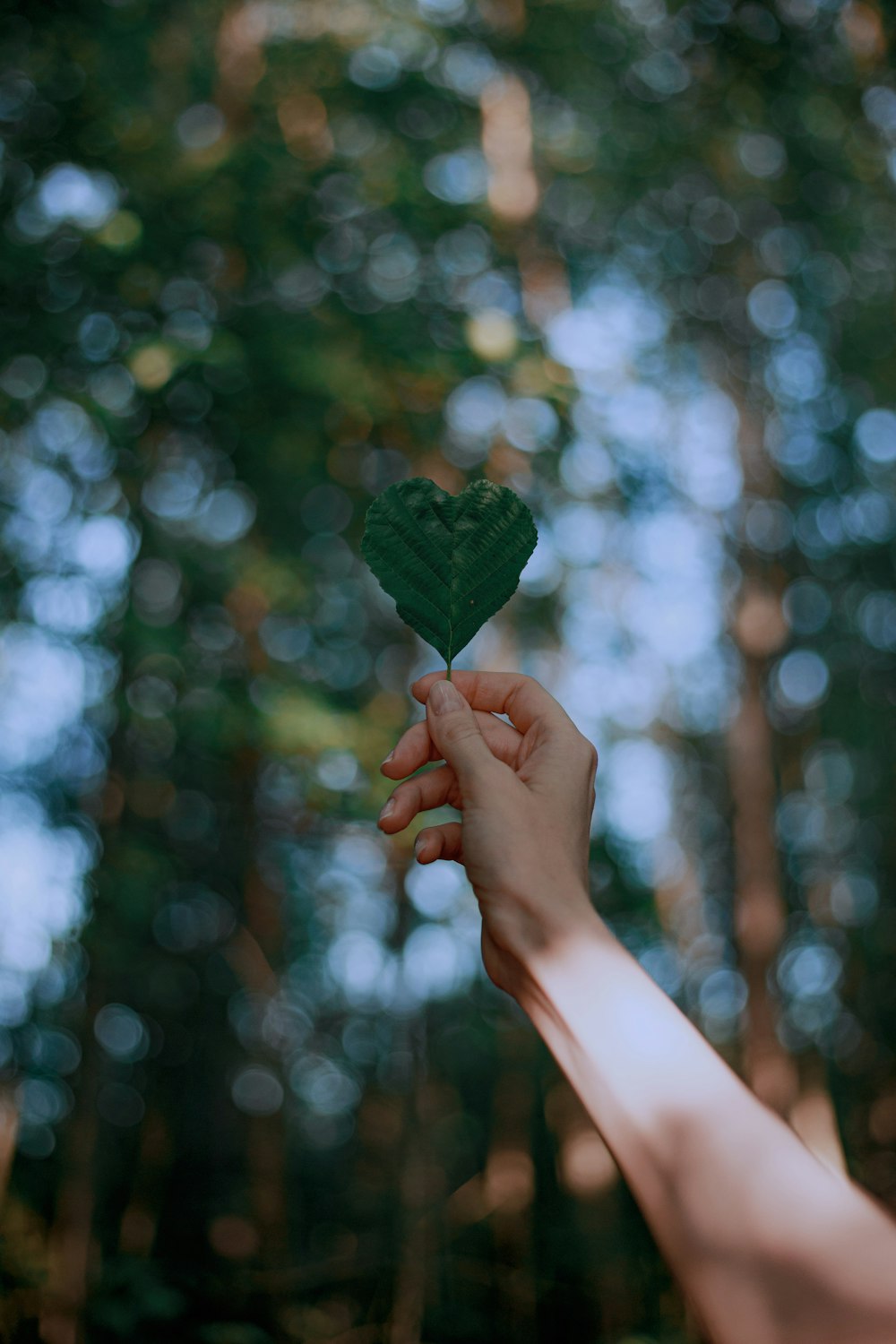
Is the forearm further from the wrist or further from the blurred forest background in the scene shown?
the blurred forest background

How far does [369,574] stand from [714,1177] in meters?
6.63

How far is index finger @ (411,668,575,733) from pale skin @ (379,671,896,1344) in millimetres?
12

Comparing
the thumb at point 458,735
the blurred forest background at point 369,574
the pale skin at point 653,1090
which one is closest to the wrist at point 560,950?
the pale skin at point 653,1090

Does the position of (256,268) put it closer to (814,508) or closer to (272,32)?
(272,32)

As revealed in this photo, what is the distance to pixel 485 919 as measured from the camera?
107cm

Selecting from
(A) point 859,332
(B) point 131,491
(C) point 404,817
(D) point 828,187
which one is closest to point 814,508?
(A) point 859,332

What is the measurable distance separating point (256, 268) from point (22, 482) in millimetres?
1502

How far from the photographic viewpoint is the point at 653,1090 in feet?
2.70

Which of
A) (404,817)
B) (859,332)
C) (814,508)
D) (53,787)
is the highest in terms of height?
(404,817)

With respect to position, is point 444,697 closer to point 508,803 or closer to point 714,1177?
point 508,803

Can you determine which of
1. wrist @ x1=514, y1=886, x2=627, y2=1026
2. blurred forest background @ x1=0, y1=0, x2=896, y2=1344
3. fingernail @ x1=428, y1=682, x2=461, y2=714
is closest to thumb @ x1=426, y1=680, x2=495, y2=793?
fingernail @ x1=428, y1=682, x2=461, y2=714

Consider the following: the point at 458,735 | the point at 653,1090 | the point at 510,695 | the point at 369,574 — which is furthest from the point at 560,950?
the point at 369,574

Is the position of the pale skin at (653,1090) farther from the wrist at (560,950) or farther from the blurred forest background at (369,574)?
the blurred forest background at (369,574)

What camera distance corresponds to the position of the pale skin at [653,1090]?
2.30 ft
